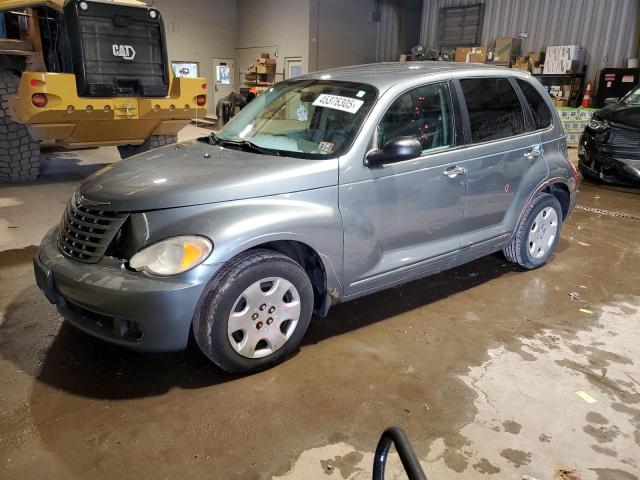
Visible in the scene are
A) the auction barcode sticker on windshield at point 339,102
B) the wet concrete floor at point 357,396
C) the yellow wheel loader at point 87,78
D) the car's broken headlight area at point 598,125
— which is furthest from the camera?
the car's broken headlight area at point 598,125

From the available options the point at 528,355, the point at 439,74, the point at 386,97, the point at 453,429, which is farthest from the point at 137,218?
the point at 528,355

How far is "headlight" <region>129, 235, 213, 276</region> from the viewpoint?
7.39 ft

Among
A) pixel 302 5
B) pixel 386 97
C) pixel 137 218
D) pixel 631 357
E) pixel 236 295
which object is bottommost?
pixel 631 357

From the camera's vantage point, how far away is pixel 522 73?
3.76m

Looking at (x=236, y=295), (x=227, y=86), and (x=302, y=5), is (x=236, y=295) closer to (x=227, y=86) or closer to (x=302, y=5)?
(x=302, y=5)

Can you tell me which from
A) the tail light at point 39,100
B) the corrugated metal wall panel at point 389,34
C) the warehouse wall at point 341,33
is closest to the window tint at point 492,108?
the tail light at point 39,100

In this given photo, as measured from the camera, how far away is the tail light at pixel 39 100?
5.36 m

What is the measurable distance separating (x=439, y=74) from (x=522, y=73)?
99 centimetres

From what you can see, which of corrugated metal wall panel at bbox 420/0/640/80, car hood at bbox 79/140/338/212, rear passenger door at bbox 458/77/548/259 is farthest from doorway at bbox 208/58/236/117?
car hood at bbox 79/140/338/212

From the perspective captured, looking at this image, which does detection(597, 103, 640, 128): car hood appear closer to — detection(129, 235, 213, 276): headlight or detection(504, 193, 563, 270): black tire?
detection(504, 193, 563, 270): black tire

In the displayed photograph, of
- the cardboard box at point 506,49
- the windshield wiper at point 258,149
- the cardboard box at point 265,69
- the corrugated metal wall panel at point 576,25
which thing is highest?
the corrugated metal wall panel at point 576,25

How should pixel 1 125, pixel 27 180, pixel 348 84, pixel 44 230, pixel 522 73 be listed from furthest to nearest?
pixel 27 180 → pixel 1 125 → pixel 44 230 → pixel 522 73 → pixel 348 84

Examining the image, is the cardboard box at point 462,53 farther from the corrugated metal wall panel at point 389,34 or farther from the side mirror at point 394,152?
the side mirror at point 394,152

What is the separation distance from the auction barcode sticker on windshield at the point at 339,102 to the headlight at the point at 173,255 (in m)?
1.19
